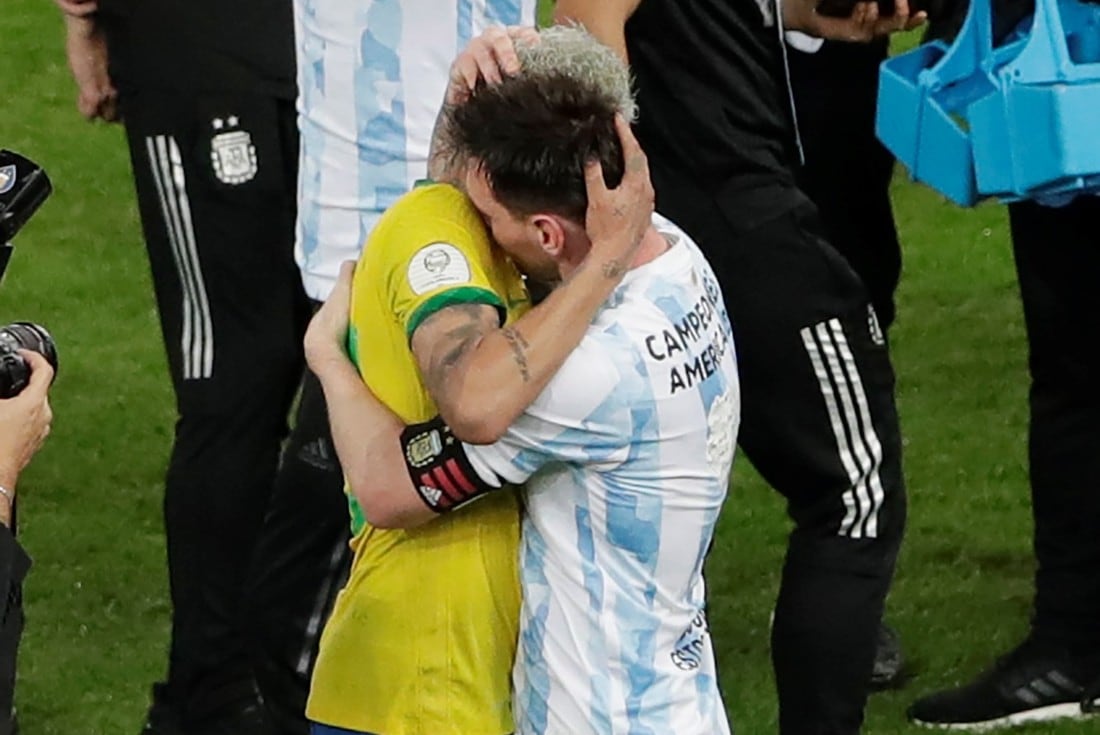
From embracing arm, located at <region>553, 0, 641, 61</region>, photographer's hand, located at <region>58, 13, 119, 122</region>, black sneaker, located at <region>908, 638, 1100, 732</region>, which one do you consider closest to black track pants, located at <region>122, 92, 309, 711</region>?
photographer's hand, located at <region>58, 13, 119, 122</region>

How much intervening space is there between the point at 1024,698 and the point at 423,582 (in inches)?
67.0

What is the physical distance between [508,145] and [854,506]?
43.0 inches

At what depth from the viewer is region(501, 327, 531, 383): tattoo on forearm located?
2400 millimetres

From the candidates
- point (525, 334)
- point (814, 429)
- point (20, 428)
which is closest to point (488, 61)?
point (525, 334)

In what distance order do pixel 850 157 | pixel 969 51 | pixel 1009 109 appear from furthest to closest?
pixel 850 157 → pixel 969 51 → pixel 1009 109

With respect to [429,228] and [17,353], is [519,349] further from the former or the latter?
[17,353]

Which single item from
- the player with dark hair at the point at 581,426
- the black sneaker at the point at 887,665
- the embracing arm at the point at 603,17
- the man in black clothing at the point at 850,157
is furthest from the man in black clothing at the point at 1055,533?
the player with dark hair at the point at 581,426

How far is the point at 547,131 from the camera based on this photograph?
8.02 feet

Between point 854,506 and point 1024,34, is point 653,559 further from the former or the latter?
point 1024,34

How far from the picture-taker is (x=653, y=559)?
8.29ft

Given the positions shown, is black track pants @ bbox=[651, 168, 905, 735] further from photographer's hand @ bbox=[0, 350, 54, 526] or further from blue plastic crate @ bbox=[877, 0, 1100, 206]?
photographer's hand @ bbox=[0, 350, 54, 526]

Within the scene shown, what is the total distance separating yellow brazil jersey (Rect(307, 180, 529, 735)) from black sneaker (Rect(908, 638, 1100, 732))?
153 cm

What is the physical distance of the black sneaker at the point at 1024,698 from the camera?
156 inches

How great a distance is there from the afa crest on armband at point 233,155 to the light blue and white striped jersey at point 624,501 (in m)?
1.22
